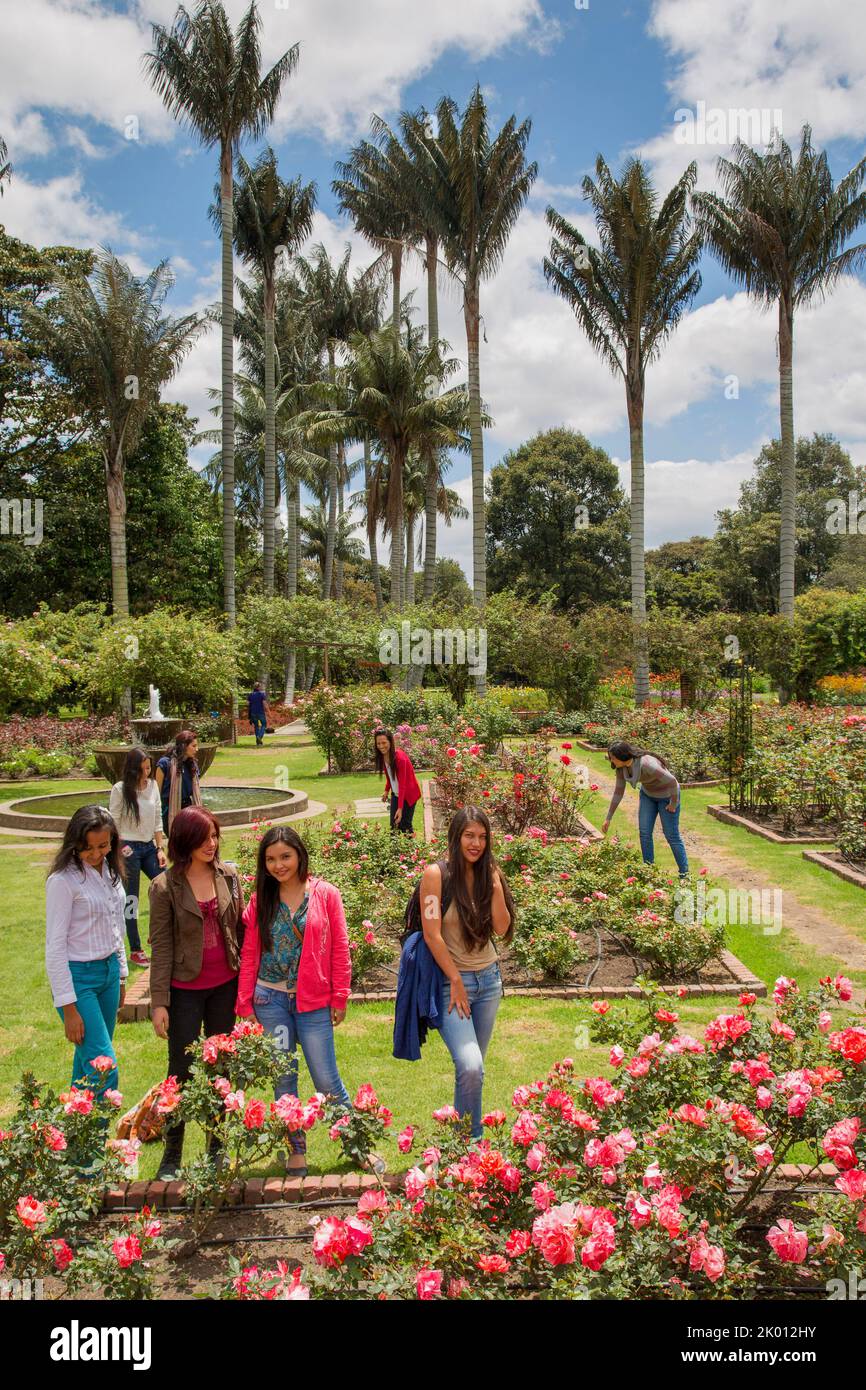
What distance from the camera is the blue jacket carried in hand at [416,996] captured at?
371 cm

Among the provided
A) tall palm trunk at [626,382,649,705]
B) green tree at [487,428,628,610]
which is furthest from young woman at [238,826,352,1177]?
green tree at [487,428,628,610]

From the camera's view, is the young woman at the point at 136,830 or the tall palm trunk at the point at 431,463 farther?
the tall palm trunk at the point at 431,463

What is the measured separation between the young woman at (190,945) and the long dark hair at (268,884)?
19 centimetres

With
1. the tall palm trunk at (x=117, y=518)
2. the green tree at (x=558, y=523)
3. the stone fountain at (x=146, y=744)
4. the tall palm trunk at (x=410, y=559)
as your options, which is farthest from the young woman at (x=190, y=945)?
the green tree at (x=558, y=523)

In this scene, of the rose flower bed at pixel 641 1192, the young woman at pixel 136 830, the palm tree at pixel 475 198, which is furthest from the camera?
the palm tree at pixel 475 198

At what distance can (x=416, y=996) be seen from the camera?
371cm

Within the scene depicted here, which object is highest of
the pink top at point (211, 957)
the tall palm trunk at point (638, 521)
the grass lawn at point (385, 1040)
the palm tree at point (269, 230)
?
the palm tree at point (269, 230)

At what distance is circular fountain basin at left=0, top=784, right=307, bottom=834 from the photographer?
11.3 m

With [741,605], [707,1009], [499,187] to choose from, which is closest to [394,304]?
[499,187]

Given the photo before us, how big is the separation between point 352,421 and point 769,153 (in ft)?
41.8

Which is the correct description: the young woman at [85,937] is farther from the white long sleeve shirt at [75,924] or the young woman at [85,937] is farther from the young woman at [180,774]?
the young woman at [180,774]

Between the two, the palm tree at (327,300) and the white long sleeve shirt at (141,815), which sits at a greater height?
the palm tree at (327,300)

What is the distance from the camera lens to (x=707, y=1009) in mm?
5387
